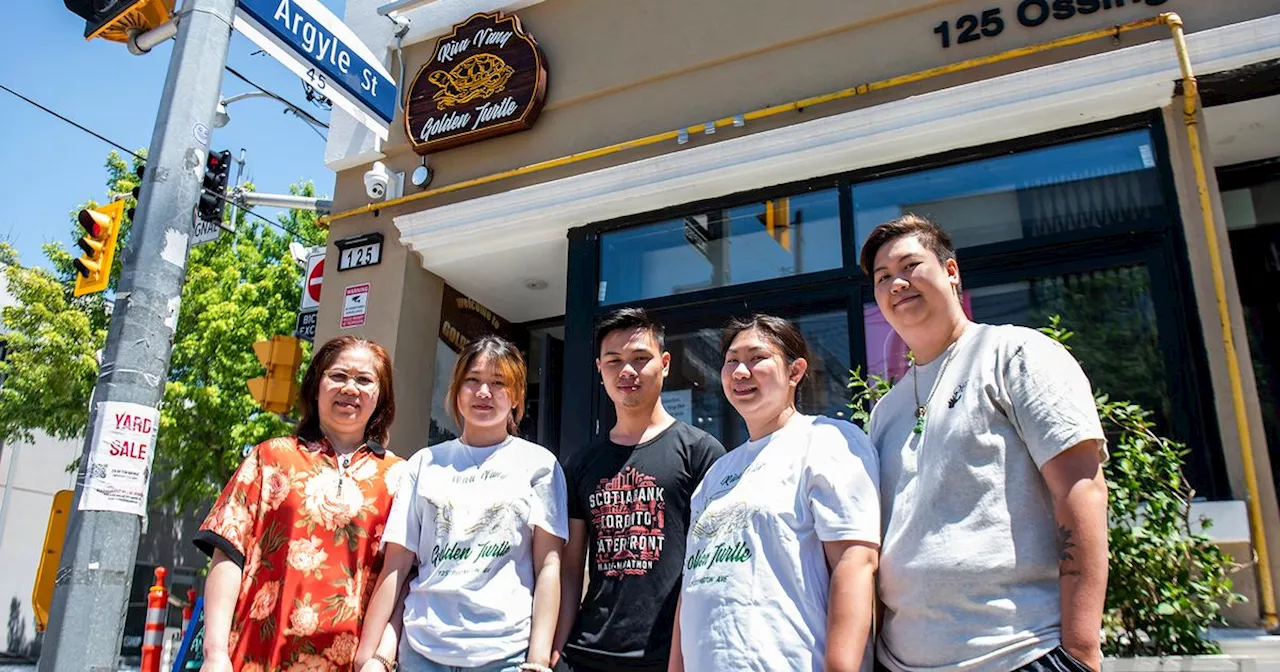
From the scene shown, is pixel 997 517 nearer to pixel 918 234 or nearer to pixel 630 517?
pixel 918 234

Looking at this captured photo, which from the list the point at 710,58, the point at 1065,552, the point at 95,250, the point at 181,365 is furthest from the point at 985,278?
the point at 181,365

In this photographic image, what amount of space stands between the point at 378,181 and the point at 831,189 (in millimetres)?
3470

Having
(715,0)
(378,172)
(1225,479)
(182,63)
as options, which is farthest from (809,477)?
(378,172)

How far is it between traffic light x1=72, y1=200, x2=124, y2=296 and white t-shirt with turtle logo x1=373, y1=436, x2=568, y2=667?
152 inches

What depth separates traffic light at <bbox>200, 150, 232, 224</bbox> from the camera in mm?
8992

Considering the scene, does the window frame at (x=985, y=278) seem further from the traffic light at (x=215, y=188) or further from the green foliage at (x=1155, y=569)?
the traffic light at (x=215, y=188)

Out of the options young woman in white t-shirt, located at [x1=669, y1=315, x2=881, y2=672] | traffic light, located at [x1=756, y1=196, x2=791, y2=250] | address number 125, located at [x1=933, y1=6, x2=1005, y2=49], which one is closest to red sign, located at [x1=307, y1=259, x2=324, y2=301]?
traffic light, located at [x1=756, y1=196, x2=791, y2=250]

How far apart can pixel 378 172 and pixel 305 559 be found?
4.65 metres

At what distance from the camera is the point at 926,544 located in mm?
1984

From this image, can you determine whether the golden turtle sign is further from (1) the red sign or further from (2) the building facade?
(1) the red sign

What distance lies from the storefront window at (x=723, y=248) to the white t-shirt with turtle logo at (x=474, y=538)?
9.61 feet

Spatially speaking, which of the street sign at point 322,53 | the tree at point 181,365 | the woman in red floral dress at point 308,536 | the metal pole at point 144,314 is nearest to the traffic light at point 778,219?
the street sign at point 322,53

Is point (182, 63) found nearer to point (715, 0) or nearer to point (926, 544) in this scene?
point (715, 0)

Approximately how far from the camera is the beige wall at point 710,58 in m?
5.17
